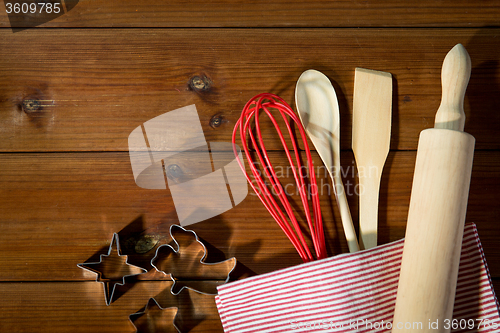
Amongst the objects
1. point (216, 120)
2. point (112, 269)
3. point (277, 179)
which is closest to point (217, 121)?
point (216, 120)

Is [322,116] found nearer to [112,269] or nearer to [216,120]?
[216,120]

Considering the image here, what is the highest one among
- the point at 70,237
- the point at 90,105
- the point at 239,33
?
the point at 239,33

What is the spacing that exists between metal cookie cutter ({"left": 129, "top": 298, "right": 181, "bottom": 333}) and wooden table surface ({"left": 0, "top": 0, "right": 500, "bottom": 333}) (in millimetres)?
14

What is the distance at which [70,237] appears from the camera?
42 centimetres

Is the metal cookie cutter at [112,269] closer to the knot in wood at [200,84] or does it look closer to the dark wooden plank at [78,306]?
the dark wooden plank at [78,306]

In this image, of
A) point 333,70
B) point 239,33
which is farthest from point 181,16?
point 333,70

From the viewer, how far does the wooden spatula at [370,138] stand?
403 millimetres

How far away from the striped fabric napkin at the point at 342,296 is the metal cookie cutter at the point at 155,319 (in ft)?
0.24

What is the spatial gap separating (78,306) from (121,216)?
122 millimetres

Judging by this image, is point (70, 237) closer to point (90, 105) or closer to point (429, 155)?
point (90, 105)

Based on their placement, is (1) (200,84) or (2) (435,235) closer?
(2) (435,235)

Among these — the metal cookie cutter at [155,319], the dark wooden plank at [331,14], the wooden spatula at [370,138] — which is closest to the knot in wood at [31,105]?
the dark wooden plank at [331,14]

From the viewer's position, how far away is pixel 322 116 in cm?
41

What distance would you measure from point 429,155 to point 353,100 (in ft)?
0.40
